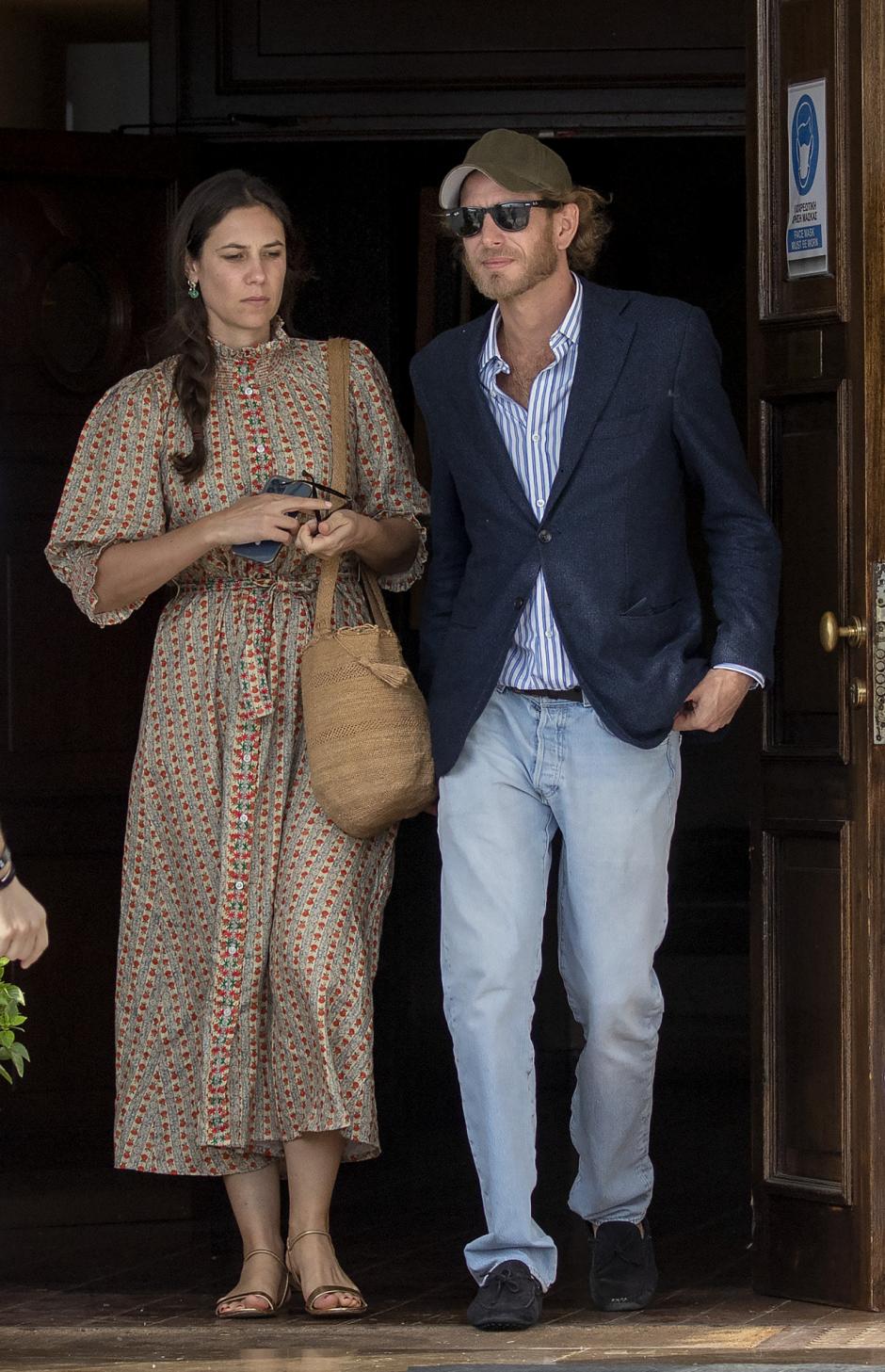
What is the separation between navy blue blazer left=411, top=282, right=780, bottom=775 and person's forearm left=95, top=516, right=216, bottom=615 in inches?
21.3

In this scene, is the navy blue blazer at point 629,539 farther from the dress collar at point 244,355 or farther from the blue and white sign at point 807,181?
the dress collar at point 244,355

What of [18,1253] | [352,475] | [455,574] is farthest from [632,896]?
[18,1253]

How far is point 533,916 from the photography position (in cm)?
436

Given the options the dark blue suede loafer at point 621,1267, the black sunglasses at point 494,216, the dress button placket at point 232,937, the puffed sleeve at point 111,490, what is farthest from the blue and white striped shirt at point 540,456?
the dark blue suede loafer at point 621,1267

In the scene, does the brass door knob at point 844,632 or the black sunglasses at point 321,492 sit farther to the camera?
the black sunglasses at point 321,492

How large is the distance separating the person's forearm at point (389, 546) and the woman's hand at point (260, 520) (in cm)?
15

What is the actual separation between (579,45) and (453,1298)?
10.2ft

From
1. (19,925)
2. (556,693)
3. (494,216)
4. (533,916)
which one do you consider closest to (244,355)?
(494,216)

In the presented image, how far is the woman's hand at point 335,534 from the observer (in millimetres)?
4320

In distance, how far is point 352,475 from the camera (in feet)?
15.4

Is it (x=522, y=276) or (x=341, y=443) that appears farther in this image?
(x=341, y=443)

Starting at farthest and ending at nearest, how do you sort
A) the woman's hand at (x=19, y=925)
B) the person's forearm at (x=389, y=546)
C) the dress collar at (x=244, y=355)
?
the dress collar at (x=244, y=355), the person's forearm at (x=389, y=546), the woman's hand at (x=19, y=925)

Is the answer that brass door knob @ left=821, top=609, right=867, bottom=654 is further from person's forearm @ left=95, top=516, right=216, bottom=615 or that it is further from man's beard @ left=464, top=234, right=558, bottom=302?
person's forearm @ left=95, top=516, right=216, bottom=615

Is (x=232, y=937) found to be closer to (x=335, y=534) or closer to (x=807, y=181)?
(x=335, y=534)
